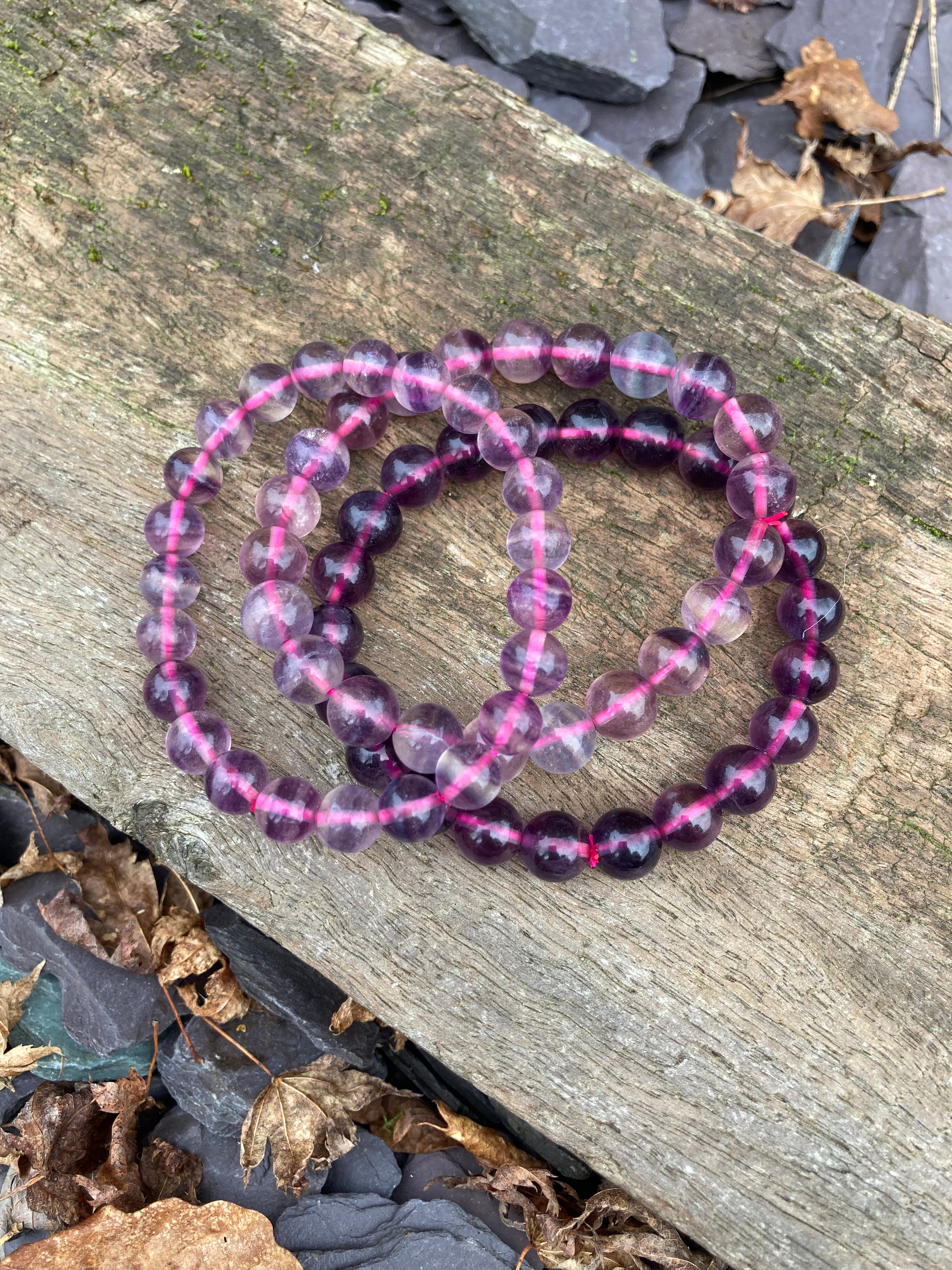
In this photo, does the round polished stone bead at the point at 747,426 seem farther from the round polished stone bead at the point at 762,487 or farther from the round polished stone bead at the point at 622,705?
the round polished stone bead at the point at 622,705

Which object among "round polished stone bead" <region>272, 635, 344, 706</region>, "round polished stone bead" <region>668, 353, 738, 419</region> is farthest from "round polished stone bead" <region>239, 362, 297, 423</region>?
"round polished stone bead" <region>668, 353, 738, 419</region>

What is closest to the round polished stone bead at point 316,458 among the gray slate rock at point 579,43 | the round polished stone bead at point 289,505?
the round polished stone bead at point 289,505

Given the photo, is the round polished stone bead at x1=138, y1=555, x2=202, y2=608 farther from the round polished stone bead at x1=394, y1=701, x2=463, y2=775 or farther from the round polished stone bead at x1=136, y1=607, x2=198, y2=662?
the round polished stone bead at x1=394, y1=701, x2=463, y2=775

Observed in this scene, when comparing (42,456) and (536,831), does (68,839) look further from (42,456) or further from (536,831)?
(536,831)

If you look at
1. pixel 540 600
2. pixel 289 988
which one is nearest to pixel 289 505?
A: pixel 540 600

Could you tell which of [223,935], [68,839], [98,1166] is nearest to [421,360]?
[223,935]

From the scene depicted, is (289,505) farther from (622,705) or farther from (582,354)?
(622,705)
